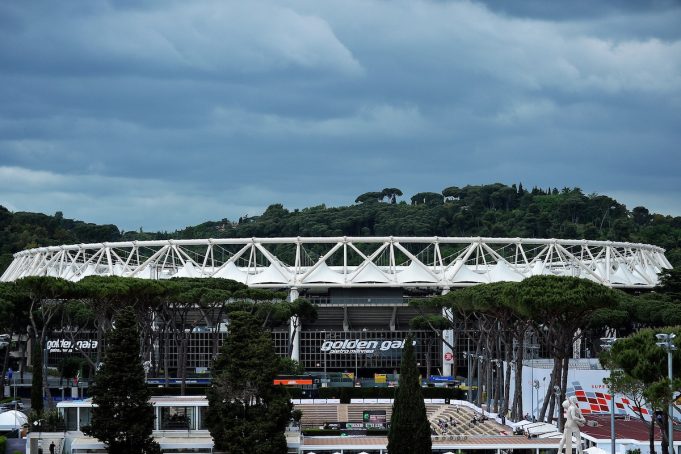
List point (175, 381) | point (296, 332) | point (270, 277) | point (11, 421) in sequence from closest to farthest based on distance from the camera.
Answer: point (11, 421) < point (175, 381) < point (270, 277) < point (296, 332)

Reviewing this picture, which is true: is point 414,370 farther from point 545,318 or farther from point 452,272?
point 452,272

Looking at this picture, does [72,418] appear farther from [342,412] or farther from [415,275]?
[415,275]

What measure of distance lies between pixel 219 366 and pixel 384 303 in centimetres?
8052

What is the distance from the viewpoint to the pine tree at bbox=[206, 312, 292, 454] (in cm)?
5709

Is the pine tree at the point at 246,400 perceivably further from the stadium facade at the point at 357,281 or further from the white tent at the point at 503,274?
the white tent at the point at 503,274

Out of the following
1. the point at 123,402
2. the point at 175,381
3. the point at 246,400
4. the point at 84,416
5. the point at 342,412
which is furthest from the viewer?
the point at 175,381

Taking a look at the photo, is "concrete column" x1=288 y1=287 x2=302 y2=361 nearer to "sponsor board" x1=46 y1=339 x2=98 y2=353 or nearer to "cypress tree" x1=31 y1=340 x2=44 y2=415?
"sponsor board" x1=46 y1=339 x2=98 y2=353

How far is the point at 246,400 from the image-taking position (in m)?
58.8

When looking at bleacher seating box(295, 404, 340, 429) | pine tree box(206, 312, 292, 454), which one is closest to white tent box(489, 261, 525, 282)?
bleacher seating box(295, 404, 340, 429)

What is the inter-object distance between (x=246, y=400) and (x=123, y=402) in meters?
7.36

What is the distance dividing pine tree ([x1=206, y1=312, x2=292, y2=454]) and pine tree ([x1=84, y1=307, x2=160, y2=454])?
4021 millimetres

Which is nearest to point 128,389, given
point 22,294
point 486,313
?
point 486,313

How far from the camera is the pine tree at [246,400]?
187 ft

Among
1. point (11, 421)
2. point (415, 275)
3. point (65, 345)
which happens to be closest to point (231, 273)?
point (65, 345)
